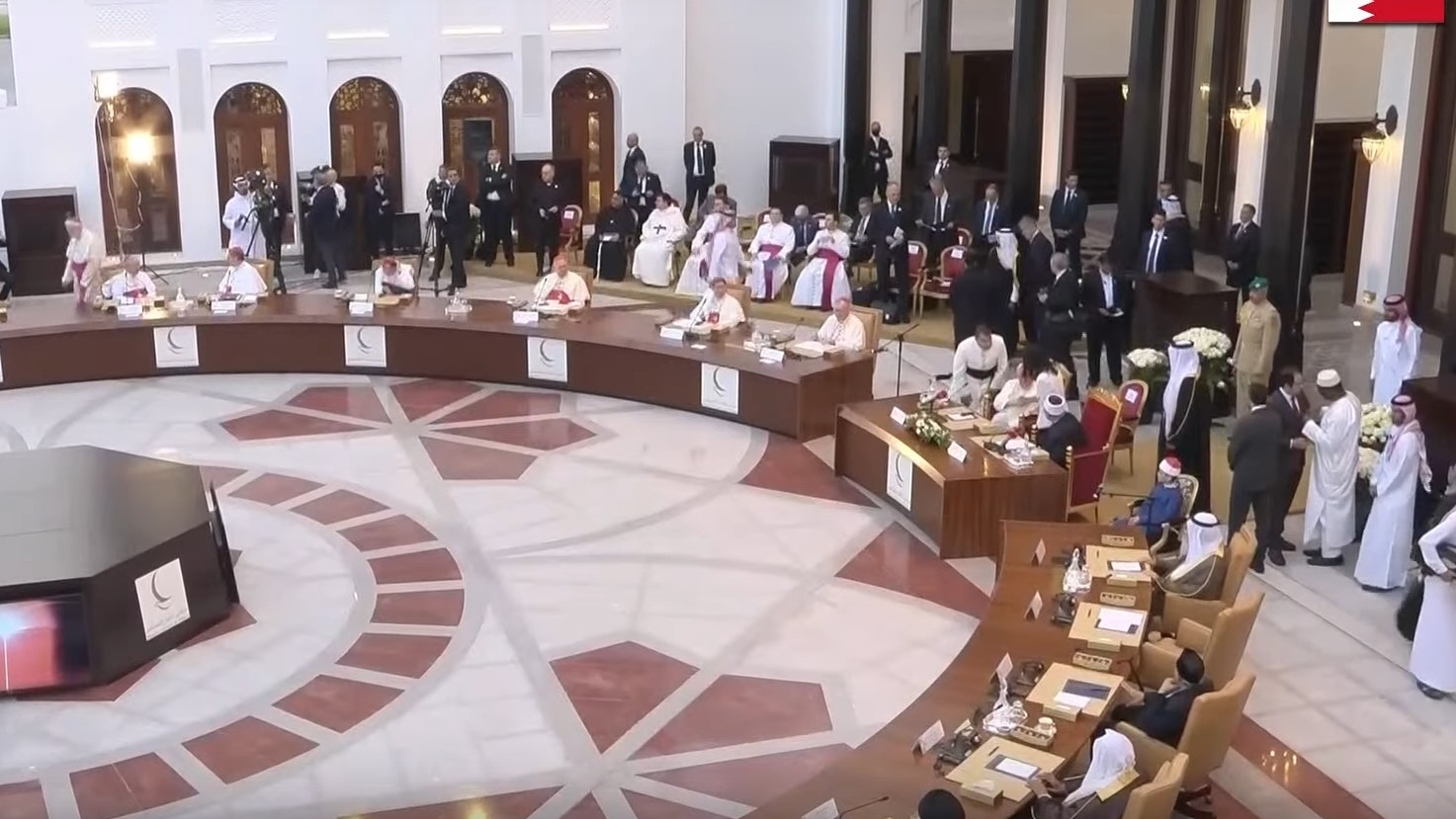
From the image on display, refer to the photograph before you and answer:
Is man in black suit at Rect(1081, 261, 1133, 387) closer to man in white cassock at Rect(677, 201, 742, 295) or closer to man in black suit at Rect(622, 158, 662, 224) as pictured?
man in white cassock at Rect(677, 201, 742, 295)

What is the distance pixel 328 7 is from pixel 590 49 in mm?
3711

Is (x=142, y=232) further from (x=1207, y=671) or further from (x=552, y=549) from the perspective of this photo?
(x=1207, y=671)

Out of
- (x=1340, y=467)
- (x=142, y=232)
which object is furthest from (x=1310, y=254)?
(x=142, y=232)

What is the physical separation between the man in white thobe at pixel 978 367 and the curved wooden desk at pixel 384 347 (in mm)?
2274

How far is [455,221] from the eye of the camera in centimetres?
1988

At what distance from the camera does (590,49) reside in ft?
76.2

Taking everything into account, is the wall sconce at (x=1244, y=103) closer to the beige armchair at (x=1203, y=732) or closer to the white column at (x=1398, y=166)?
the white column at (x=1398, y=166)

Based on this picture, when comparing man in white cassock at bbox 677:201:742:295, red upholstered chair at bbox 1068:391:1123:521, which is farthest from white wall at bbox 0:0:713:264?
red upholstered chair at bbox 1068:391:1123:521

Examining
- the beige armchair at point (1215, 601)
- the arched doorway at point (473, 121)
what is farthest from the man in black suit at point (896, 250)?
the beige armchair at point (1215, 601)

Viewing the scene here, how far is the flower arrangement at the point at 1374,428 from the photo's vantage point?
12055 mm

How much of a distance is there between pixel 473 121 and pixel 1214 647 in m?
16.4

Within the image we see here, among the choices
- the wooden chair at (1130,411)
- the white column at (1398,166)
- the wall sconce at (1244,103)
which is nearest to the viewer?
the wooden chair at (1130,411)

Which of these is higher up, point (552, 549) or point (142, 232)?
point (142, 232)

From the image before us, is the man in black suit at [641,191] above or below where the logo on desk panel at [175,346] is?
above
